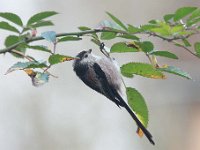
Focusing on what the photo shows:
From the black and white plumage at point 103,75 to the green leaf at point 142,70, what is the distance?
0.01 metres

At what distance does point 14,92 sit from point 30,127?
193mm

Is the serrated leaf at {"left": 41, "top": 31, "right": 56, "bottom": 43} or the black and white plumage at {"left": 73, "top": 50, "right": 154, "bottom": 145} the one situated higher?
the serrated leaf at {"left": 41, "top": 31, "right": 56, "bottom": 43}

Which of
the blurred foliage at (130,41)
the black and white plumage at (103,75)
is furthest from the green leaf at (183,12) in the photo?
the black and white plumage at (103,75)

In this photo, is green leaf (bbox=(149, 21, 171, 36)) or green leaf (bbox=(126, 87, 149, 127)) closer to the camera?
green leaf (bbox=(149, 21, 171, 36))

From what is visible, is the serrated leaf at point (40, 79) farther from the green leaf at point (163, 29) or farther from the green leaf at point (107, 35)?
the green leaf at point (163, 29)

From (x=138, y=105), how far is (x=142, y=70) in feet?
0.15

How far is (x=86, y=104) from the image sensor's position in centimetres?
242

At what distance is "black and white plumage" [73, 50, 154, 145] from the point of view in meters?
0.59

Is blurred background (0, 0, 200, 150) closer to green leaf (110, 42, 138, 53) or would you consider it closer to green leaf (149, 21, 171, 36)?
green leaf (110, 42, 138, 53)

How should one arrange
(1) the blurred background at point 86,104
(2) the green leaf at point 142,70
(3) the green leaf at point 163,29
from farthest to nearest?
1. (1) the blurred background at point 86,104
2. (2) the green leaf at point 142,70
3. (3) the green leaf at point 163,29

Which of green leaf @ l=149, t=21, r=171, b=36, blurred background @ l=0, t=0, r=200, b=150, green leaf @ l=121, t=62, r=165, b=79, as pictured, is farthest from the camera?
blurred background @ l=0, t=0, r=200, b=150

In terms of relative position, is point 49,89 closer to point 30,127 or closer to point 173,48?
point 30,127

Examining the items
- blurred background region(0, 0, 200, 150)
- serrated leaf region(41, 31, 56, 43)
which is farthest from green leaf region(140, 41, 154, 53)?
blurred background region(0, 0, 200, 150)

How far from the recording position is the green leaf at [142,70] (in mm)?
586
